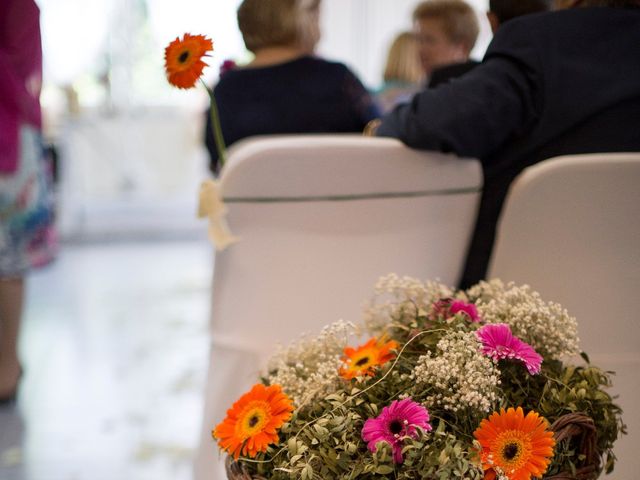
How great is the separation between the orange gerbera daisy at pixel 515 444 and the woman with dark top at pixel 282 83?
1.39 m

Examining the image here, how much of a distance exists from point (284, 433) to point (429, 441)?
6.3 inches

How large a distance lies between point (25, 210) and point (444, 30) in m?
1.38

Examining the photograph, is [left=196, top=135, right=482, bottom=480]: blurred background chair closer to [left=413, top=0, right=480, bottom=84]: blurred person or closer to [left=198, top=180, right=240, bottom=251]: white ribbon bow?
[left=198, top=180, right=240, bottom=251]: white ribbon bow

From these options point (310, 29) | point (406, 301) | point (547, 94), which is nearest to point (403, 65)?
point (310, 29)

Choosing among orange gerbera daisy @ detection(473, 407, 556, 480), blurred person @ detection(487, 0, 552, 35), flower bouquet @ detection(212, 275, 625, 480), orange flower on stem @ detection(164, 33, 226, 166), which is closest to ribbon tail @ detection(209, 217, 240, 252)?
orange flower on stem @ detection(164, 33, 226, 166)

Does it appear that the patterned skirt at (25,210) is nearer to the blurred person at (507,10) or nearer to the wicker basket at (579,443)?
the blurred person at (507,10)

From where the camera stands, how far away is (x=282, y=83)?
2154 mm

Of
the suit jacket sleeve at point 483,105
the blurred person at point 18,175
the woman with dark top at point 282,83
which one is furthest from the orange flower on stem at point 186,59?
the blurred person at point 18,175

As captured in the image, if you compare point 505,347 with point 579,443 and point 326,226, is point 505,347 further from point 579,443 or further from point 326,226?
point 326,226

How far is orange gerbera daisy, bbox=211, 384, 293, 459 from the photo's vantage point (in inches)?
35.4

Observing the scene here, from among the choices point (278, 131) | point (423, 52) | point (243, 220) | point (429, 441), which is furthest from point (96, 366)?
point (429, 441)

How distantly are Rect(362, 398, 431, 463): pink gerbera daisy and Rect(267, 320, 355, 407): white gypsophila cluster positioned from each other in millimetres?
→ 97

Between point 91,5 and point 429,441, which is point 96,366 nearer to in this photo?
point 429,441

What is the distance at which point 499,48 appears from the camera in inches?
54.5
